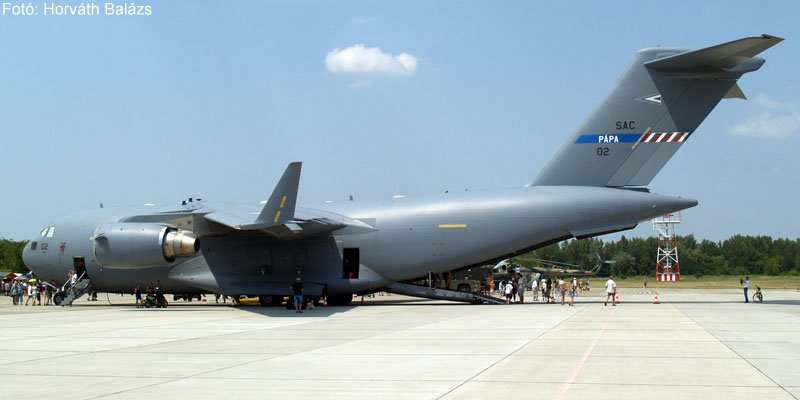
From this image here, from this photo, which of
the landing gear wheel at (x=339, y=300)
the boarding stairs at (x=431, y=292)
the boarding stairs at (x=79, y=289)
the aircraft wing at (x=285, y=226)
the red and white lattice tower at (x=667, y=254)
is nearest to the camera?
the aircraft wing at (x=285, y=226)

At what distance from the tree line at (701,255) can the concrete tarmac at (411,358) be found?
73446mm

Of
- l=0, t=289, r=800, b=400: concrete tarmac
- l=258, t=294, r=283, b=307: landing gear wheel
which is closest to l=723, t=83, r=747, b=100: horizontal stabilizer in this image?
l=0, t=289, r=800, b=400: concrete tarmac

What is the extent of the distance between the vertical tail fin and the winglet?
8165 millimetres

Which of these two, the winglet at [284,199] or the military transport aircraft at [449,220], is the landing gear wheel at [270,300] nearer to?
the military transport aircraft at [449,220]

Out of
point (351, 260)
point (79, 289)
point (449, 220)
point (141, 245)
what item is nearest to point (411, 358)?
point (449, 220)

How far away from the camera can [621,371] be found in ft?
29.1

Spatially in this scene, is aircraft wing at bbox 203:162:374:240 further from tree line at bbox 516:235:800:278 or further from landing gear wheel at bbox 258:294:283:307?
tree line at bbox 516:235:800:278

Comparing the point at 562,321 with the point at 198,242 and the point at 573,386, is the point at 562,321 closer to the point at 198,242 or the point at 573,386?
the point at 573,386

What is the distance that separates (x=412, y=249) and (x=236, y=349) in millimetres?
11800

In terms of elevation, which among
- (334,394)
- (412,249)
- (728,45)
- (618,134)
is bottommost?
(334,394)

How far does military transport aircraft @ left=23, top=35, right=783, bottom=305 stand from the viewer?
21328 millimetres

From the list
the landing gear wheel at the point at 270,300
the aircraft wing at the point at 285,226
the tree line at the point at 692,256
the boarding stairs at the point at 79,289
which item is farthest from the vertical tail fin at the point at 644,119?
the tree line at the point at 692,256

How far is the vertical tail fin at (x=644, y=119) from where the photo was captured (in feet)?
69.2

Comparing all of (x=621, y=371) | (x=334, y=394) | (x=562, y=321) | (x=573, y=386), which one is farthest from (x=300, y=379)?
(x=562, y=321)
